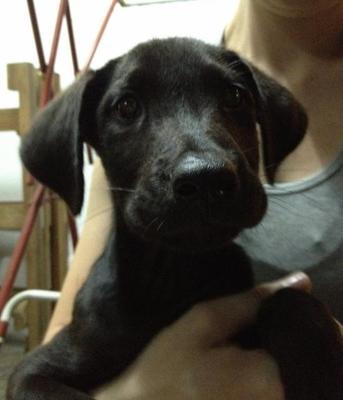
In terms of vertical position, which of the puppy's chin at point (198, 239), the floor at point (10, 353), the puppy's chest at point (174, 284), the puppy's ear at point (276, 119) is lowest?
the floor at point (10, 353)

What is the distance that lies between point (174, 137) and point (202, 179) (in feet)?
0.49

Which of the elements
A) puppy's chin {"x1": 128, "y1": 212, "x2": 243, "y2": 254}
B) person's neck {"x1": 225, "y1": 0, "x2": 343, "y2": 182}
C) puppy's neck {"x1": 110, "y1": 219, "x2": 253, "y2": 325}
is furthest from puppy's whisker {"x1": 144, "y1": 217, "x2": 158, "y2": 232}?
person's neck {"x1": 225, "y1": 0, "x2": 343, "y2": 182}

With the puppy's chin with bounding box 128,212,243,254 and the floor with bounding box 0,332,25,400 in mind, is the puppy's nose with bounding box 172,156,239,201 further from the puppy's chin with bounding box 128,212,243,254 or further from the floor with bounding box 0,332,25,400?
the floor with bounding box 0,332,25,400

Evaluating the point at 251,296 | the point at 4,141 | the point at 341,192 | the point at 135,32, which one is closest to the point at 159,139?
the point at 251,296

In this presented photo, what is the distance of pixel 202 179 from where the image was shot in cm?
72

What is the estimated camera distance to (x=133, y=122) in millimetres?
967

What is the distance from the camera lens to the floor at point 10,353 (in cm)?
226

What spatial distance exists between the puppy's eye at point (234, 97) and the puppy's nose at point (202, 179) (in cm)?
25

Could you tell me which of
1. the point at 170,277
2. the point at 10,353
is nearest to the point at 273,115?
the point at 170,277

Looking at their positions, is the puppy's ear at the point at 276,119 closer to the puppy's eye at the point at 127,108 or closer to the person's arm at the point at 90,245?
the puppy's eye at the point at 127,108

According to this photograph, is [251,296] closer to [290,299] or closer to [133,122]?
[290,299]

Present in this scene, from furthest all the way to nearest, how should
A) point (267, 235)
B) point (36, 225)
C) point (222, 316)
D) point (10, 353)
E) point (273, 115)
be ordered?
point (10, 353) → point (36, 225) → point (267, 235) → point (273, 115) → point (222, 316)

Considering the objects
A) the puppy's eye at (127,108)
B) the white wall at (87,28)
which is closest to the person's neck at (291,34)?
the puppy's eye at (127,108)

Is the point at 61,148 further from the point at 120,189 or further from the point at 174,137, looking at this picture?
the point at 174,137
